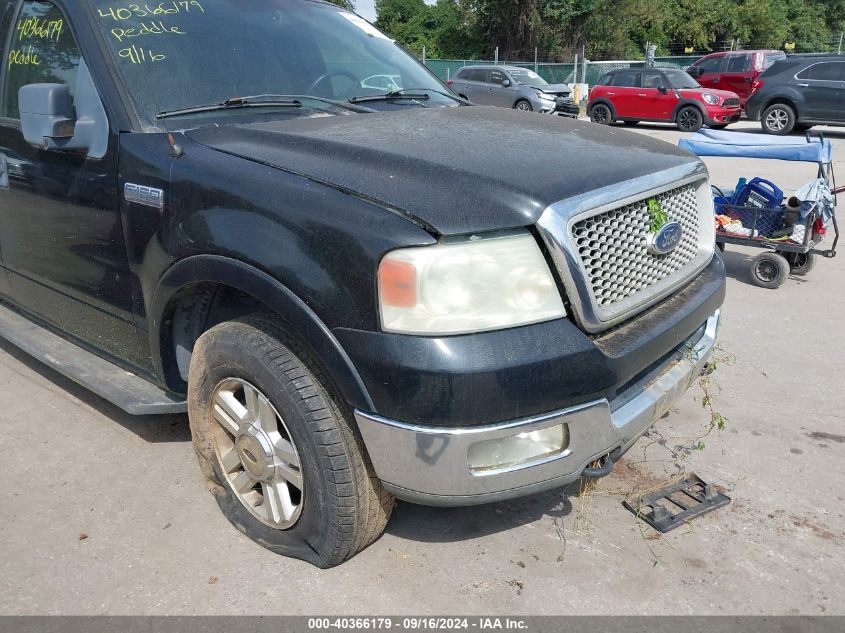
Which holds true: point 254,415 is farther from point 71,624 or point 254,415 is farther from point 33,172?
point 33,172

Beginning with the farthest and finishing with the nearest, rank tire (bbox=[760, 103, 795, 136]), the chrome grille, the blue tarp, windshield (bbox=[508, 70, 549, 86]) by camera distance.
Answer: windshield (bbox=[508, 70, 549, 86]), tire (bbox=[760, 103, 795, 136]), the blue tarp, the chrome grille

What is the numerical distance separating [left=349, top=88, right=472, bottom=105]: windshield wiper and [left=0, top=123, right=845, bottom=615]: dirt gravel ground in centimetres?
182

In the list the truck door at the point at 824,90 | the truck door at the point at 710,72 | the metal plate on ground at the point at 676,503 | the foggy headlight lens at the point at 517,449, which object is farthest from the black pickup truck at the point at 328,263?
the truck door at the point at 710,72

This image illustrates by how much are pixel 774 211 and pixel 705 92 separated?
47.3 ft

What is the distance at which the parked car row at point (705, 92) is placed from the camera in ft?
55.6

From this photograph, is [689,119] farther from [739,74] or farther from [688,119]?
[739,74]

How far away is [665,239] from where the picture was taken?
2.57m

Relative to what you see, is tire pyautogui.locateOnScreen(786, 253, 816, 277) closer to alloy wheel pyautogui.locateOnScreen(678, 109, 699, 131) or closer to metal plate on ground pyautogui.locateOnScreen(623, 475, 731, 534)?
metal plate on ground pyautogui.locateOnScreen(623, 475, 731, 534)

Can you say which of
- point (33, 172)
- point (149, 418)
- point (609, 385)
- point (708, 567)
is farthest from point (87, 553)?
point (708, 567)

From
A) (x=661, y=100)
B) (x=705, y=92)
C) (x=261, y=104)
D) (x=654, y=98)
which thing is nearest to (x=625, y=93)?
(x=654, y=98)

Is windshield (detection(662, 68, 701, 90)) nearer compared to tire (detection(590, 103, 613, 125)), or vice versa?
windshield (detection(662, 68, 701, 90))

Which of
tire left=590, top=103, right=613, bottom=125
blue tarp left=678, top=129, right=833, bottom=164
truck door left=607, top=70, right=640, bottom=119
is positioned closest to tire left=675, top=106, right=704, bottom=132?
truck door left=607, top=70, right=640, bottom=119

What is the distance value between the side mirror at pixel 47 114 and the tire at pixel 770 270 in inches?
207

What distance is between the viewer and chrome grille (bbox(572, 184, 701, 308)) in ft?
7.42
